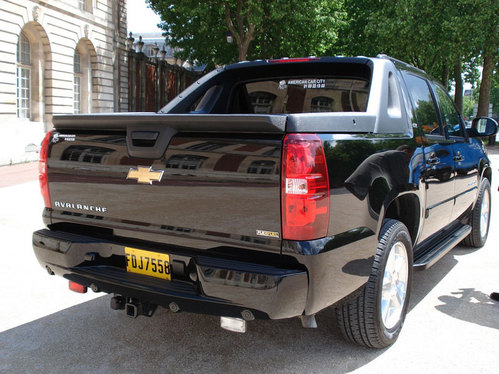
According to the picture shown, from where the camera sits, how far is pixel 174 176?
2787 millimetres

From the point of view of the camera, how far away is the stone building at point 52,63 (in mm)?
18078

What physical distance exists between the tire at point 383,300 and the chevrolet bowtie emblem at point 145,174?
1.32 m

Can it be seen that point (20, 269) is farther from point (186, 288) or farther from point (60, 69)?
point (60, 69)

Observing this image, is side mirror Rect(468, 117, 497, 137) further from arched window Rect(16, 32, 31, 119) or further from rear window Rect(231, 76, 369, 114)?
arched window Rect(16, 32, 31, 119)

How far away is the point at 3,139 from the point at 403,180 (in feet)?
56.1

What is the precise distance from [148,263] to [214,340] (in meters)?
0.89

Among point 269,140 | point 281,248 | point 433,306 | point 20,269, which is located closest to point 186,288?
point 281,248

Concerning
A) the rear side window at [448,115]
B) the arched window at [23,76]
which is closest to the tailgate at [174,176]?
the rear side window at [448,115]

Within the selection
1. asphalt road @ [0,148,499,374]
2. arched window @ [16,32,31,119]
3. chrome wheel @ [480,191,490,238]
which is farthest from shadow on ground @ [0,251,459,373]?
arched window @ [16,32,31,119]

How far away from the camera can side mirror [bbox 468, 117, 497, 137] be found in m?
5.21

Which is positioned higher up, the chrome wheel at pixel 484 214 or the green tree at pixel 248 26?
the green tree at pixel 248 26

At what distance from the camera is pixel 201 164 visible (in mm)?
2719

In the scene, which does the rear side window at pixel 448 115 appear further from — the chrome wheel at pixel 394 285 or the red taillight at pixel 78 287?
the red taillight at pixel 78 287

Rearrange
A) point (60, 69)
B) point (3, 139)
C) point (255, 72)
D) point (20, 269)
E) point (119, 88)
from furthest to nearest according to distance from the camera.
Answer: point (119, 88) < point (60, 69) < point (3, 139) < point (20, 269) < point (255, 72)
